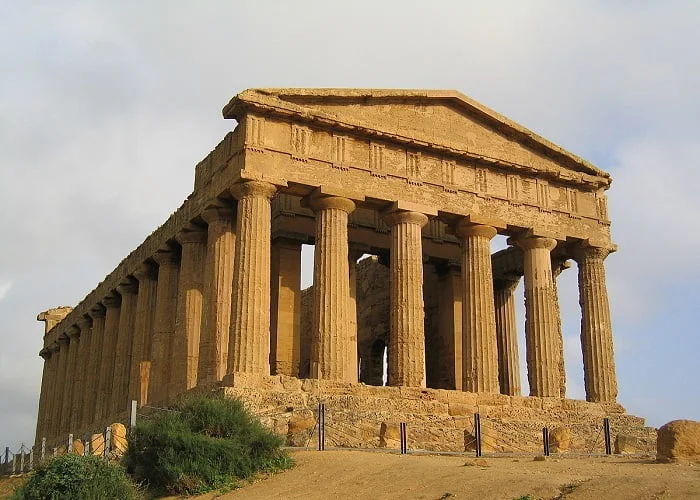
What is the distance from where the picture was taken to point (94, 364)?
36.4 m

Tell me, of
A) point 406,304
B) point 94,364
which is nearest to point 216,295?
point 406,304

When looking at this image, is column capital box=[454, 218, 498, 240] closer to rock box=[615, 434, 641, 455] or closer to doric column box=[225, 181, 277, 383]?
doric column box=[225, 181, 277, 383]

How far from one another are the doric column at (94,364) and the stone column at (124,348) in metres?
2.17

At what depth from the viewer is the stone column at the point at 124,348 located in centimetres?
3186

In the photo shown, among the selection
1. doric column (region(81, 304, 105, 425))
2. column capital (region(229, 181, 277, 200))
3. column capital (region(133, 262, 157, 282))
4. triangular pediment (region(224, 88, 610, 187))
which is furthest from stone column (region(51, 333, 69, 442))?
triangular pediment (region(224, 88, 610, 187))

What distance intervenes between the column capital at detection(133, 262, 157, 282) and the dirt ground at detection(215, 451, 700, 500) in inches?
644

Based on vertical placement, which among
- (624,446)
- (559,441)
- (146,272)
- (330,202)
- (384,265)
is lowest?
(624,446)

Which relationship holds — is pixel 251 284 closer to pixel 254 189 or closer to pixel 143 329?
pixel 254 189

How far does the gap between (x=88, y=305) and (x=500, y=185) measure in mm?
19315

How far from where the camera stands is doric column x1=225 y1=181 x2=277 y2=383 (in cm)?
2256

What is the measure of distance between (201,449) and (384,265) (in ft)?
60.9

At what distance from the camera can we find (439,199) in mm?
26703

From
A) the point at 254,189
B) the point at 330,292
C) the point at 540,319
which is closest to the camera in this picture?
the point at 254,189

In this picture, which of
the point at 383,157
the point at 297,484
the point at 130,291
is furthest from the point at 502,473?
the point at 130,291
